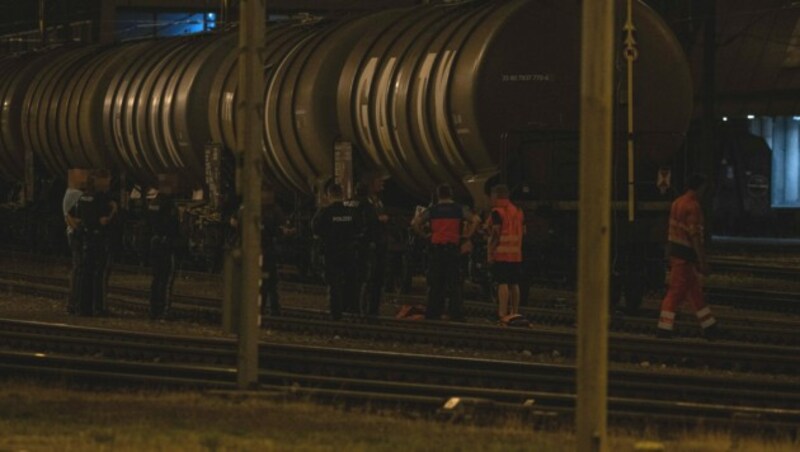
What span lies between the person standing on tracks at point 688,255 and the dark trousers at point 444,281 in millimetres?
3003

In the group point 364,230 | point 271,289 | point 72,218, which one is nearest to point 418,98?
point 364,230

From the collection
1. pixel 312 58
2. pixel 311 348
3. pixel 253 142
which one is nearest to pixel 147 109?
pixel 312 58

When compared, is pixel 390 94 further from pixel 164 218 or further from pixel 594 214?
pixel 594 214

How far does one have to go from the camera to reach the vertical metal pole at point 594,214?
812 centimetres

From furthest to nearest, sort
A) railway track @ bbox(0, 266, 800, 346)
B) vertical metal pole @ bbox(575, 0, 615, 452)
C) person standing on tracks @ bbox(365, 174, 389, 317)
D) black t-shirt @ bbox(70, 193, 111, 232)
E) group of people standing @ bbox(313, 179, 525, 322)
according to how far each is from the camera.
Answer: black t-shirt @ bbox(70, 193, 111, 232), person standing on tracks @ bbox(365, 174, 389, 317), group of people standing @ bbox(313, 179, 525, 322), railway track @ bbox(0, 266, 800, 346), vertical metal pole @ bbox(575, 0, 615, 452)

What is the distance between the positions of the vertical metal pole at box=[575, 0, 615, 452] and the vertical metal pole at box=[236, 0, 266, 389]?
14.5 ft

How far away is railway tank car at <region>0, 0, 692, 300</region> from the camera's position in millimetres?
20562

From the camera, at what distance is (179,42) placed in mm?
30859

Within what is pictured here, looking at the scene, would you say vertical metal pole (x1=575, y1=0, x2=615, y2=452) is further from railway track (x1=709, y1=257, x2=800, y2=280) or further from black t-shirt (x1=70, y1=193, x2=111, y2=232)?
railway track (x1=709, y1=257, x2=800, y2=280)

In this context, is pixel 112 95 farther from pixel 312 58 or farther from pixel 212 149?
pixel 312 58

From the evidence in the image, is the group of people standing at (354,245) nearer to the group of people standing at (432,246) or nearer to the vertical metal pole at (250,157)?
the group of people standing at (432,246)

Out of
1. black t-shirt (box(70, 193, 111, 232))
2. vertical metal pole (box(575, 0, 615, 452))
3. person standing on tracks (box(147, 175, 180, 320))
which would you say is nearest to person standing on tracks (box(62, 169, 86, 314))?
black t-shirt (box(70, 193, 111, 232))

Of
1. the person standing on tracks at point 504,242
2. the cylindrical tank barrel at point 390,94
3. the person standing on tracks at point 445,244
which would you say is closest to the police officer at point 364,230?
the person standing on tracks at point 445,244

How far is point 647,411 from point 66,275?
19186 mm
